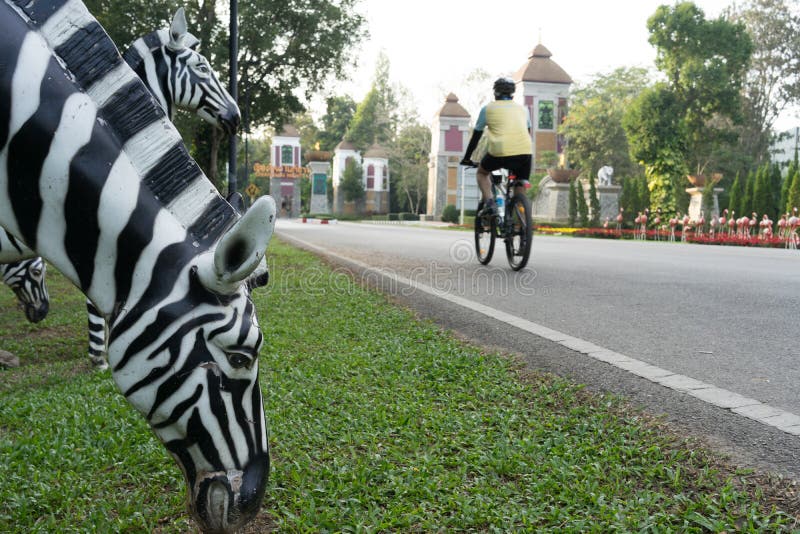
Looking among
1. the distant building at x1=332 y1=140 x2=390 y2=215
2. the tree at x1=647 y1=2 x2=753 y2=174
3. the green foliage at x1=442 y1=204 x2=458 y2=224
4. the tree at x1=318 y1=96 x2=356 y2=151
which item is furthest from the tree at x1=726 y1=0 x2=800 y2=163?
the tree at x1=318 y1=96 x2=356 y2=151

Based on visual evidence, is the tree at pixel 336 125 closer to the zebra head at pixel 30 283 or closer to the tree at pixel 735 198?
the tree at pixel 735 198

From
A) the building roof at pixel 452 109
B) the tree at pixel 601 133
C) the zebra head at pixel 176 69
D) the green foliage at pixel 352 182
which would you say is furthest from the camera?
the green foliage at pixel 352 182

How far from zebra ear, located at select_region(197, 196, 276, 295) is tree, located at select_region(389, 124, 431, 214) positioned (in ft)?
212

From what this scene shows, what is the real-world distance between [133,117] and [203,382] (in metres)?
0.69

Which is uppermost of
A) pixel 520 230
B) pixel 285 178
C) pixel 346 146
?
pixel 346 146

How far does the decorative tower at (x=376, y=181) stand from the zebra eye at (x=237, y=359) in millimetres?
70757

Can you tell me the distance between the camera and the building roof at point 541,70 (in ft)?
173

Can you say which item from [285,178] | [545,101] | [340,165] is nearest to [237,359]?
[545,101]

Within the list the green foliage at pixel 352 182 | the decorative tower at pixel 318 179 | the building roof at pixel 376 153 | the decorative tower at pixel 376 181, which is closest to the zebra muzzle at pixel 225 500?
the decorative tower at pixel 318 179

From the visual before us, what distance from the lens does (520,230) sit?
781 cm

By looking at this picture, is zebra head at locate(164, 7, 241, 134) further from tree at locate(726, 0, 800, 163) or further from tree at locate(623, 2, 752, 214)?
tree at locate(726, 0, 800, 163)

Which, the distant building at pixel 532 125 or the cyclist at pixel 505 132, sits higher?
the distant building at pixel 532 125

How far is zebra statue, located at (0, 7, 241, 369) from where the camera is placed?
5.09m

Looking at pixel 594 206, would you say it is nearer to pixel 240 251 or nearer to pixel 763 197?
pixel 763 197
